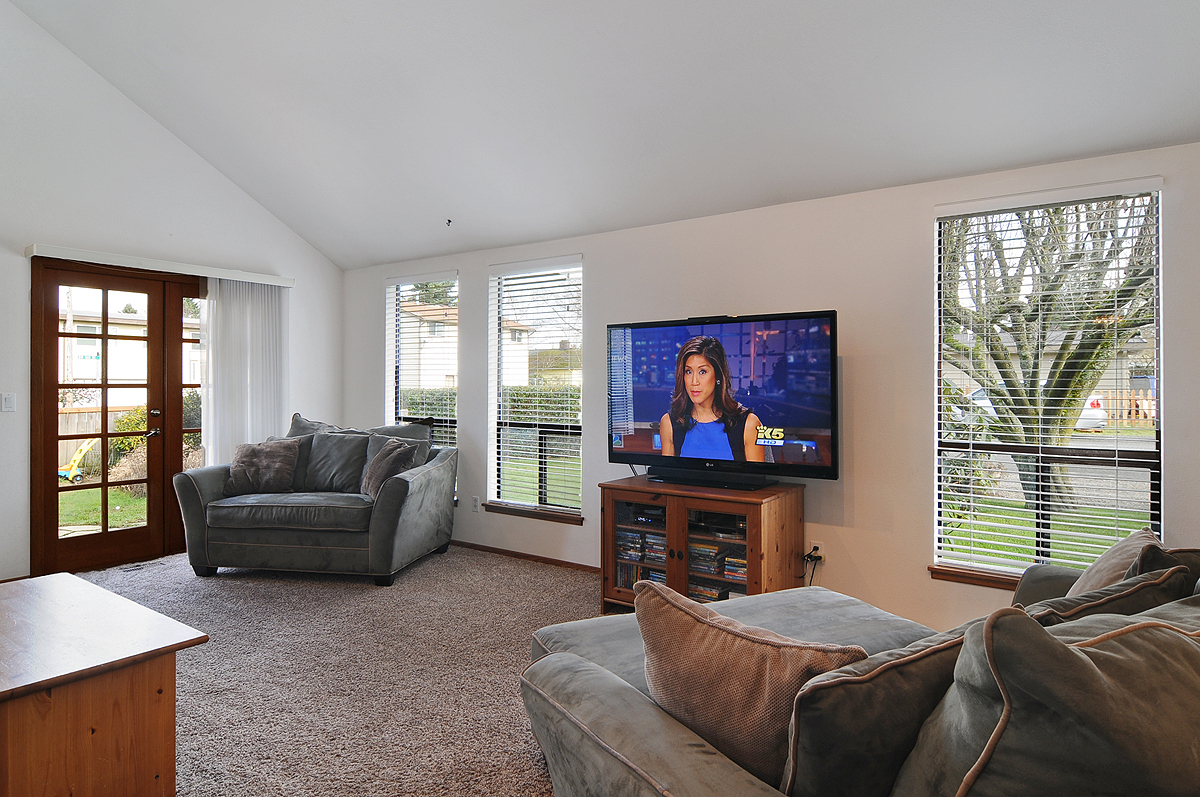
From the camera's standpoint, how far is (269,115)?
13.7 ft

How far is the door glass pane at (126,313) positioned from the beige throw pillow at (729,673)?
4.78 metres

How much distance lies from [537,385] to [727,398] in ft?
5.44

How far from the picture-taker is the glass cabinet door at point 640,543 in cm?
346

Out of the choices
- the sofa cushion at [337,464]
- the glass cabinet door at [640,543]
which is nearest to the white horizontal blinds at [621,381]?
the glass cabinet door at [640,543]

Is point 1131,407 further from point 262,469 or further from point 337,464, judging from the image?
point 262,469

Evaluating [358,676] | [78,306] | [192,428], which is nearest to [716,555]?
[358,676]

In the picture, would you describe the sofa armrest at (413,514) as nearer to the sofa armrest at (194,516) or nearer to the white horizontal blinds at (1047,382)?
the sofa armrest at (194,516)

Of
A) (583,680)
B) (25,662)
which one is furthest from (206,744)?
(583,680)

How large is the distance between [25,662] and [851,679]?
210 cm

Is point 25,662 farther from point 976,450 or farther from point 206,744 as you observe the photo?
point 976,450

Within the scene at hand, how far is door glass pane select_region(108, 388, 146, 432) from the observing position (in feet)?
14.9

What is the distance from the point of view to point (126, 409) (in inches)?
182

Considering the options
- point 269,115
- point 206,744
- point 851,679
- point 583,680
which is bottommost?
point 206,744

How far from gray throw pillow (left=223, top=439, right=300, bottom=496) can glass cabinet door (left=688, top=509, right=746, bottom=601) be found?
288 cm
